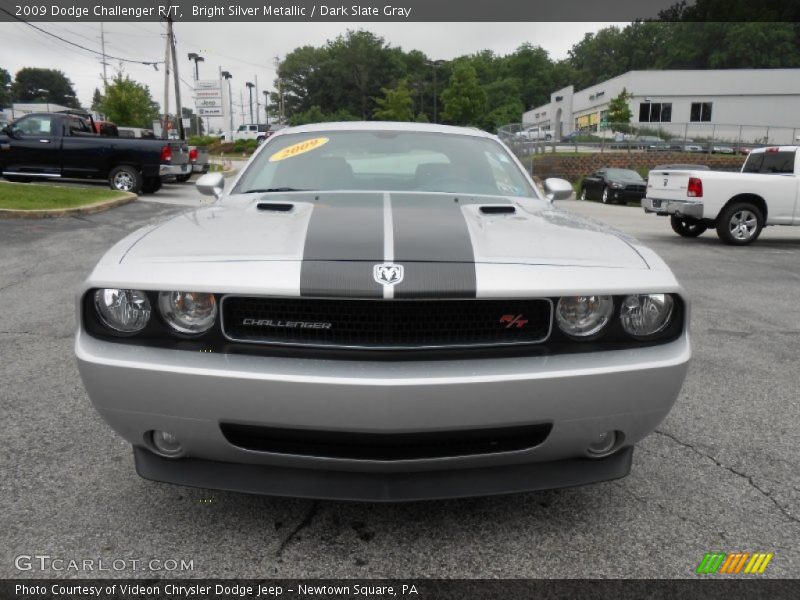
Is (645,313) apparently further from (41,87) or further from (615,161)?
(41,87)

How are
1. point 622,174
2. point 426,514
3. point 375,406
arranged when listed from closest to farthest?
point 375,406
point 426,514
point 622,174

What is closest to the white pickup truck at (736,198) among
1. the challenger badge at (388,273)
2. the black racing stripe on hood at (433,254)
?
the black racing stripe on hood at (433,254)

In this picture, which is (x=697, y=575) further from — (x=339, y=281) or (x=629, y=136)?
(x=629, y=136)

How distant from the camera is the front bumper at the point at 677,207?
34.9 feet

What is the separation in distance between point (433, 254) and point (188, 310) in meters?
0.76

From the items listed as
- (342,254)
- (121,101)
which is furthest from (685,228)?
(121,101)

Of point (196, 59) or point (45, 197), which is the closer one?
point (45, 197)

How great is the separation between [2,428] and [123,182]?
1372 cm

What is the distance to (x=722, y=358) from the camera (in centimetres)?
432

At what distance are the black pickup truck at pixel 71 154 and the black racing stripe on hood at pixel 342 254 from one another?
14.4 meters

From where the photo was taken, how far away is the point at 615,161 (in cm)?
3356

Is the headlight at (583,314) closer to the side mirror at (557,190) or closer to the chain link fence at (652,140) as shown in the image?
the side mirror at (557,190)

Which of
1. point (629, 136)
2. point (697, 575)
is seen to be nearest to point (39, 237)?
point (697, 575)

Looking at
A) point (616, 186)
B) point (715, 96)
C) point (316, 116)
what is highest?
point (316, 116)
